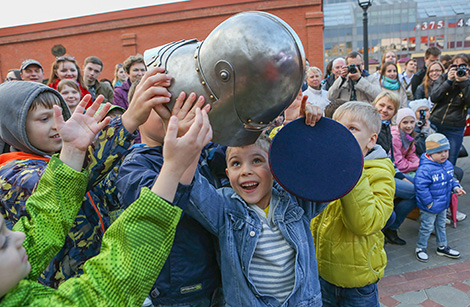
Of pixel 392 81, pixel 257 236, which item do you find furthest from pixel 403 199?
pixel 257 236

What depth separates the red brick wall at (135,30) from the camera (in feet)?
60.1

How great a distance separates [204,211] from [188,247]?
0.73 ft

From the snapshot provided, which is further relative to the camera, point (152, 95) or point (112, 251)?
point (152, 95)

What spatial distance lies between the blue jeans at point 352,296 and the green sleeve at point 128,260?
149 centimetres

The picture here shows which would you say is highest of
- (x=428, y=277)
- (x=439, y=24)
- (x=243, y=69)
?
(x=439, y=24)

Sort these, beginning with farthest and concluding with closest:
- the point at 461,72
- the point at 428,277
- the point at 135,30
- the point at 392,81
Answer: the point at 135,30 → the point at 392,81 → the point at 461,72 → the point at 428,277

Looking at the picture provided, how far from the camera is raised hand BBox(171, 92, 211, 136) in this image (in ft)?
3.48

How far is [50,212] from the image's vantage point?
1.09m

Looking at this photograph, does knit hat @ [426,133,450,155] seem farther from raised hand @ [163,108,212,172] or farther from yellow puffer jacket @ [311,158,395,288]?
raised hand @ [163,108,212,172]

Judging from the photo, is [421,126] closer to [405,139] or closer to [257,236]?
[405,139]

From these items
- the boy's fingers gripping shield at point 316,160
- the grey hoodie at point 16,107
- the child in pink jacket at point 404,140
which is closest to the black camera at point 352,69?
the child in pink jacket at point 404,140

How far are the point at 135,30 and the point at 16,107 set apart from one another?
2109 centimetres

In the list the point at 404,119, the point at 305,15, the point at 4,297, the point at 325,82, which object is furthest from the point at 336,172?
the point at 305,15

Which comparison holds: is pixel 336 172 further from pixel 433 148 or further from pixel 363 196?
pixel 433 148
